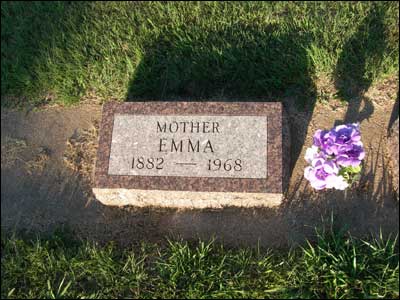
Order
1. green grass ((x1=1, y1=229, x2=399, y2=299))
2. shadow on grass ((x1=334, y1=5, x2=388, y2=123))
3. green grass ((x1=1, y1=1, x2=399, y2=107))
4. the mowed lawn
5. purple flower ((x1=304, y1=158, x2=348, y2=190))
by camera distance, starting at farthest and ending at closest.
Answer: green grass ((x1=1, y1=1, x2=399, y2=107)) < shadow on grass ((x1=334, y1=5, x2=388, y2=123)) < the mowed lawn < green grass ((x1=1, y1=229, x2=399, y2=299)) < purple flower ((x1=304, y1=158, x2=348, y2=190))

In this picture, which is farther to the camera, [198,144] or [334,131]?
[198,144]

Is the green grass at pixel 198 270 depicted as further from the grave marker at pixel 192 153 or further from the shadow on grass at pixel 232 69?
the shadow on grass at pixel 232 69

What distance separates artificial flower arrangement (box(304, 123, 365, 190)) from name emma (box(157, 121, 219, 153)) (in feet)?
2.25

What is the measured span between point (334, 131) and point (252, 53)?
1.19m

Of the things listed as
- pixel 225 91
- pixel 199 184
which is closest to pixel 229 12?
pixel 225 91

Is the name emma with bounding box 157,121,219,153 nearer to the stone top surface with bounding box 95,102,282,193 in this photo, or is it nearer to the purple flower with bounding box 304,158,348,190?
the stone top surface with bounding box 95,102,282,193

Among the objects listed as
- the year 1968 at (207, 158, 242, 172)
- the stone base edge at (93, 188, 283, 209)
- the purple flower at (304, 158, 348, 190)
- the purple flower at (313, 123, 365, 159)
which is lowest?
the stone base edge at (93, 188, 283, 209)

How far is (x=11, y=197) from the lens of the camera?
3.57 m

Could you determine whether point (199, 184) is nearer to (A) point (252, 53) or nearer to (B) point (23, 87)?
(A) point (252, 53)

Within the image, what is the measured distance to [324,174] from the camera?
2.77 metres


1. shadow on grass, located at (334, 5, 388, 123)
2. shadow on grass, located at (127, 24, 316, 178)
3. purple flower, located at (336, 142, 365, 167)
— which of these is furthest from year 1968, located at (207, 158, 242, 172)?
shadow on grass, located at (334, 5, 388, 123)

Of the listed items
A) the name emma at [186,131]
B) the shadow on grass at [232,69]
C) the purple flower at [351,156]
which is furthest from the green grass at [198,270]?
the shadow on grass at [232,69]

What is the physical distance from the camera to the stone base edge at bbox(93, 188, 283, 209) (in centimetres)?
303

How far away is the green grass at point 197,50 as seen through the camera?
360 cm
